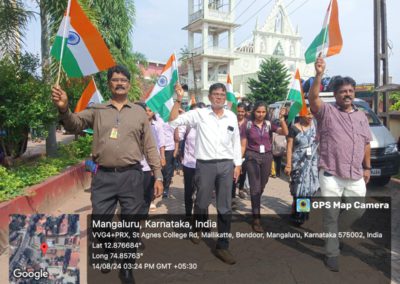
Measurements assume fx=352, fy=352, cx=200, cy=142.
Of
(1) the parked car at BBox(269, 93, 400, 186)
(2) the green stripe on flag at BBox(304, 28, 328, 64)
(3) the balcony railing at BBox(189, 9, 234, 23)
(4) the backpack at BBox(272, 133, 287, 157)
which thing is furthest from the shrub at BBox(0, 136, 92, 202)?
(3) the balcony railing at BBox(189, 9, 234, 23)

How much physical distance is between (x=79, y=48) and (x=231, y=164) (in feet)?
6.78

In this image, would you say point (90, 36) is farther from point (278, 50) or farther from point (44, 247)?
point (278, 50)

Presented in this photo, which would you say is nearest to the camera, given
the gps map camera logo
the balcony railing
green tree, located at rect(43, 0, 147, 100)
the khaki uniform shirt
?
the khaki uniform shirt

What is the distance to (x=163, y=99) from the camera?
16.2 feet

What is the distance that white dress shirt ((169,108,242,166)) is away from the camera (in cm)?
395

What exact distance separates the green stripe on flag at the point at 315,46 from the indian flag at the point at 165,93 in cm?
176

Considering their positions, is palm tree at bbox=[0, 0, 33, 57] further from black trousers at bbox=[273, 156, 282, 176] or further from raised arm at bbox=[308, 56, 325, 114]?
raised arm at bbox=[308, 56, 325, 114]

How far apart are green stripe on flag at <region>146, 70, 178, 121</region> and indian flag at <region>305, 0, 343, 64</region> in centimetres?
186

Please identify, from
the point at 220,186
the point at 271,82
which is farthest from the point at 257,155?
the point at 271,82

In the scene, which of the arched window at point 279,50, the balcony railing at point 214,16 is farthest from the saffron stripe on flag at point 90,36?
the arched window at point 279,50

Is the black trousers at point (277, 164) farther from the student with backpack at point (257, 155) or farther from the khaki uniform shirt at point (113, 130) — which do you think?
the khaki uniform shirt at point (113, 130)

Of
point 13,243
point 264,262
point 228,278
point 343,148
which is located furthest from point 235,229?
point 13,243

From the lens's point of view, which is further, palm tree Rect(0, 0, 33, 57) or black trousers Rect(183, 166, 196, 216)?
palm tree Rect(0, 0, 33, 57)

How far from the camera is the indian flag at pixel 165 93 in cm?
487
